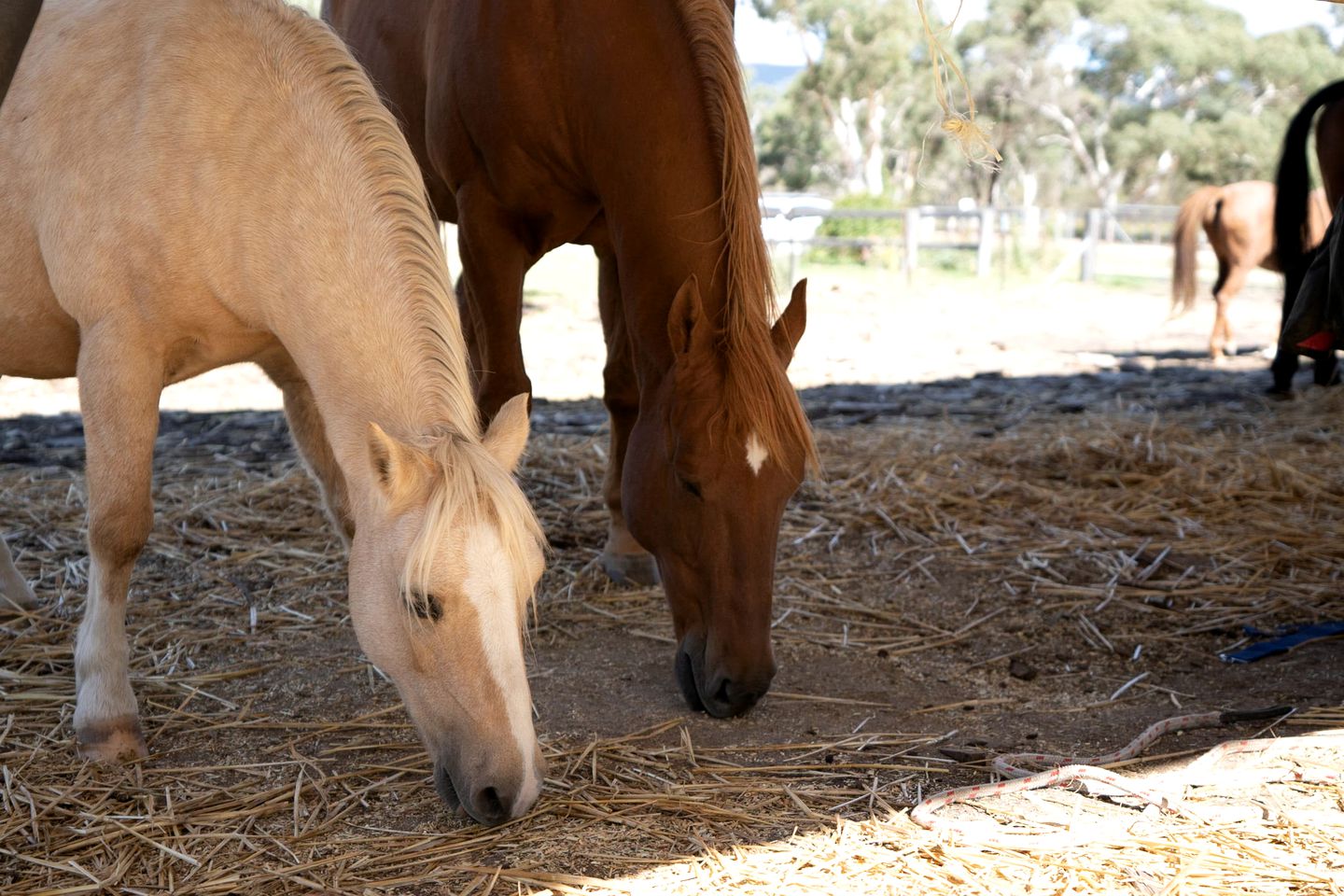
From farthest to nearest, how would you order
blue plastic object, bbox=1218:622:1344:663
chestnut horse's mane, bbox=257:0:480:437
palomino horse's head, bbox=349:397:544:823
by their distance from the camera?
blue plastic object, bbox=1218:622:1344:663
chestnut horse's mane, bbox=257:0:480:437
palomino horse's head, bbox=349:397:544:823

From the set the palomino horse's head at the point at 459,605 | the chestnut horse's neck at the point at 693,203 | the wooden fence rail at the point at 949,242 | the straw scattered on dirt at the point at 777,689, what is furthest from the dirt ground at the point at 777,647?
the wooden fence rail at the point at 949,242

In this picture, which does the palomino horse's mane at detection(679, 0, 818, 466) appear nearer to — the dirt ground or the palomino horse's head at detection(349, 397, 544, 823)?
the dirt ground

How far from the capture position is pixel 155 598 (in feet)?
12.6

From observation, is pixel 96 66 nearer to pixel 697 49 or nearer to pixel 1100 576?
pixel 697 49

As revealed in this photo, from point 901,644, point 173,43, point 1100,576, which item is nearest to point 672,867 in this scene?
point 901,644

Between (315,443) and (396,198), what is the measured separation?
949 millimetres

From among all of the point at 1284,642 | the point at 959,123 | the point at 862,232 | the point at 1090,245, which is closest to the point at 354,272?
the point at 959,123

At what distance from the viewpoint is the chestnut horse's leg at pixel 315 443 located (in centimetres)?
312

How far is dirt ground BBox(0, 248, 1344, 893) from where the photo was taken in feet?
7.60

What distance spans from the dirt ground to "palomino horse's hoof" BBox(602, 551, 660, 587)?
0.07 metres

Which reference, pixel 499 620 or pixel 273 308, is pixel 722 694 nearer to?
pixel 499 620

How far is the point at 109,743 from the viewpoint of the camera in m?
2.71

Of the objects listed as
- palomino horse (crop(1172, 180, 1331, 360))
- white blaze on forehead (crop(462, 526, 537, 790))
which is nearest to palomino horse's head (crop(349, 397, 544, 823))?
white blaze on forehead (crop(462, 526, 537, 790))

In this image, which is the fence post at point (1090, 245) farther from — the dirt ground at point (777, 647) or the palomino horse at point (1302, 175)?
the dirt ground at point (777, 647)
